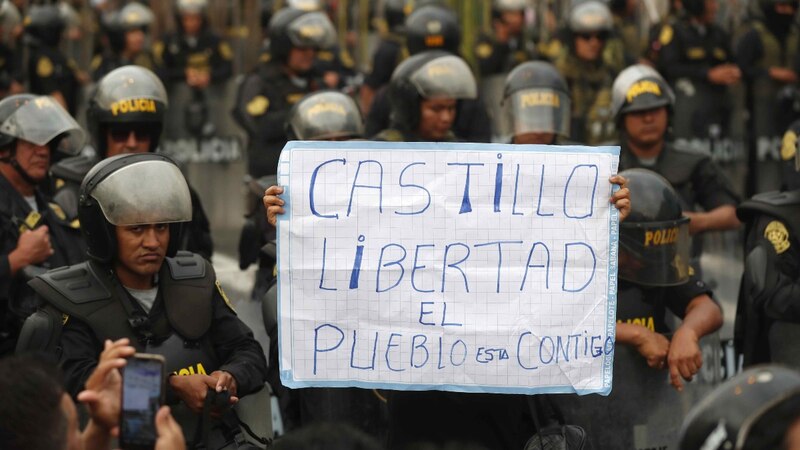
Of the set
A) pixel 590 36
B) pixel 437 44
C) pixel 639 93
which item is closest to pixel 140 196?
pixel 639 93

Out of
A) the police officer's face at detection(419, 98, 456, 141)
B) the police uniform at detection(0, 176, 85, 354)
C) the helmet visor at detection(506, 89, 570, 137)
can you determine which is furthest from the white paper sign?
the helmet visor at detection(506, 89, 570, 137)

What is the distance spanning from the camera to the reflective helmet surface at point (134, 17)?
54.1ft

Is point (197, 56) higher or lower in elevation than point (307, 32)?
lower

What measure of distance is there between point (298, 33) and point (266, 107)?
2.07ft

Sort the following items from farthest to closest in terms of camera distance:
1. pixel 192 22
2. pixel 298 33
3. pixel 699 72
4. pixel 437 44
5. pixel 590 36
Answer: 1. pixel 192 22
2. pixel 699 72
3. pixel 590 36
4. pixel 437 44
5. pixel 298 33

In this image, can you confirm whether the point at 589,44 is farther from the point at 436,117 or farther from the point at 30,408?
the point at 30,408

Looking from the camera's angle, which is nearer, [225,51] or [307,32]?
[307,32]

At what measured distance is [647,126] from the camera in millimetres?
8664

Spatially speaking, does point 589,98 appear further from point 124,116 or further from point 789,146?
point 789,146

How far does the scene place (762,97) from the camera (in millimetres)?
13875

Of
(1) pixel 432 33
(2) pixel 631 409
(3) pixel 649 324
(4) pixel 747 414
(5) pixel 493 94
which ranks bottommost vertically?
(2) pixel 631 409

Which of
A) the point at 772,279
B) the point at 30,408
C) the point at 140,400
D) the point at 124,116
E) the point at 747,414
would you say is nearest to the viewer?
the point at 747,414

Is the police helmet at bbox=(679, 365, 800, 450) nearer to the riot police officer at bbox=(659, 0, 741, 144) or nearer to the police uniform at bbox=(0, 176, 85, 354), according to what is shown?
the police uniform at bbox=(0, 176, 85, 354)

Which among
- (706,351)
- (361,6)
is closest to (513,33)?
(361,6)
